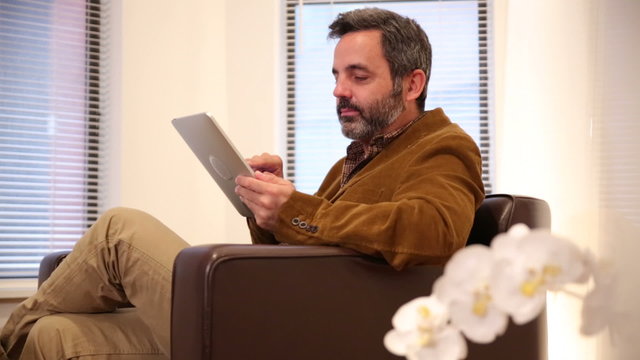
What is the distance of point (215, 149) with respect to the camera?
176 centimetres

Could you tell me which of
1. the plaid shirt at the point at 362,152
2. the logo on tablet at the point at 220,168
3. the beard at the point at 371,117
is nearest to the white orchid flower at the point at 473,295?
the logo on tablet at the point at 220,168

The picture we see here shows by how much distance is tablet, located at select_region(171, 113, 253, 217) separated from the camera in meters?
1.68

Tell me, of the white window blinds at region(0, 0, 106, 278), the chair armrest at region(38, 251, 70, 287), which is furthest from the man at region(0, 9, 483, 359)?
the white window blinds at region(0, 0, 106, 278)

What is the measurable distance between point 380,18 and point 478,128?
1.91m

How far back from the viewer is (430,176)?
1598 millimetres

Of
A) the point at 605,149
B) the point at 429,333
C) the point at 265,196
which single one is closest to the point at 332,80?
the point at 265,196

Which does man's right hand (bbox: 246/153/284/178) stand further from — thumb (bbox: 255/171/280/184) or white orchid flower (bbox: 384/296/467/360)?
white orchid flower (bbox: 384/296/467/360)

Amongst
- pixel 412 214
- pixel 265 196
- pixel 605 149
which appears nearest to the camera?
pixel 605 149

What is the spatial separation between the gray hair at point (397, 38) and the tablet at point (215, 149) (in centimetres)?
53

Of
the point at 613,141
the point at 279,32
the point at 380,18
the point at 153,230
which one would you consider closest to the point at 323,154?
the point at 279,32

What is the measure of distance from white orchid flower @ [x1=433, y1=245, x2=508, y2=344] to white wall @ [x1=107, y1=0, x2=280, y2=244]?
3305mm

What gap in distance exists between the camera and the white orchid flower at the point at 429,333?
14.3 inches

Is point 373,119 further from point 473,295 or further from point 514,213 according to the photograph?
point 473,295

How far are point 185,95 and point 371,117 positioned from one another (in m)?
1.79
